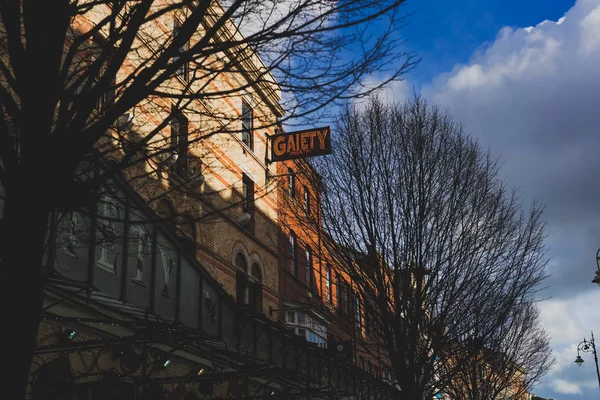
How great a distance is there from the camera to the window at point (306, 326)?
24.7m

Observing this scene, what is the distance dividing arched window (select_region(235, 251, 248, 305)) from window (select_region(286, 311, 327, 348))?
3.19m

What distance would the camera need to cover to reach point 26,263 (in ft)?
17.8

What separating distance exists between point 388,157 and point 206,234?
→ 17.9 feet

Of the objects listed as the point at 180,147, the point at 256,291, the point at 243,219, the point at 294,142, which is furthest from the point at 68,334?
the point at 294,142

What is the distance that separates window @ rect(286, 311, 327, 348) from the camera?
24695mm

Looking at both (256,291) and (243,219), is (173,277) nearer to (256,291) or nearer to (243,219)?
(243,219)

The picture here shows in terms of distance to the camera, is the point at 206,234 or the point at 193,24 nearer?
the point at 193,24

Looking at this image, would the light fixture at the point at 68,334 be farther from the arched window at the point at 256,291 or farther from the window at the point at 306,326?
the window at the point at 306,326

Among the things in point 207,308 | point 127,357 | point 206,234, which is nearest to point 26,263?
point 127,357

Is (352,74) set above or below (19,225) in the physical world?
above

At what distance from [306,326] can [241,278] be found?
16.4 ft

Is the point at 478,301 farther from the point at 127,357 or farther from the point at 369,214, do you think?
the point at 127,357

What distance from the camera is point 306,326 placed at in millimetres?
25422

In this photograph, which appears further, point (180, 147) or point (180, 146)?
point (180, 147)
